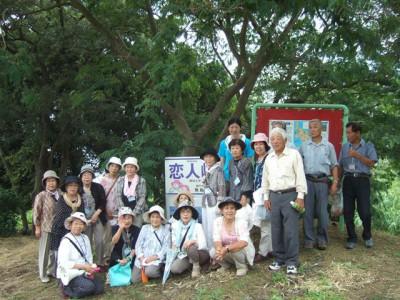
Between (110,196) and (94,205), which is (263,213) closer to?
(110,196)

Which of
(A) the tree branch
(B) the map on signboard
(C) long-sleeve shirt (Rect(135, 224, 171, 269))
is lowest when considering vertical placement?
(C) long-sleeve shirt (Rect(135, 224, 171, 269))

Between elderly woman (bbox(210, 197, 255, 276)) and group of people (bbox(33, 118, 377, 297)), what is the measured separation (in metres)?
0.01

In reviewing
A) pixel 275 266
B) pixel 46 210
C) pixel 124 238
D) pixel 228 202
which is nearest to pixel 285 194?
pixel 228 202

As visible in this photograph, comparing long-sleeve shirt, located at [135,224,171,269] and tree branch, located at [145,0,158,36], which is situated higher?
tree branch, located at [145,0,158,36]

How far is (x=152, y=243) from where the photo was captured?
5.89 metres

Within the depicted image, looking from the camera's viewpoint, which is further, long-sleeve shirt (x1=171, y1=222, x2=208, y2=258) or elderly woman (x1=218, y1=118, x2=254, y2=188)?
elderly woman (x1=218, y1=118, x2=254, y2=188)

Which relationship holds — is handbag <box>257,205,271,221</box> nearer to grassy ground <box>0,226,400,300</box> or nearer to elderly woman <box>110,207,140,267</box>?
grassy ground <box>0,226,400,300</box>

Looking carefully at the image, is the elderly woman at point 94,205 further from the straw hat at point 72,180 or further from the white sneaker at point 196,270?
the white sneaker at point 196,270

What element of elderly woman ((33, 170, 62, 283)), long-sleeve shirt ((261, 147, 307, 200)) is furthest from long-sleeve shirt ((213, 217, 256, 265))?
elderly woman ((33, 170, 62, 283))

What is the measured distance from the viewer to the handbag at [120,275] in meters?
5.82

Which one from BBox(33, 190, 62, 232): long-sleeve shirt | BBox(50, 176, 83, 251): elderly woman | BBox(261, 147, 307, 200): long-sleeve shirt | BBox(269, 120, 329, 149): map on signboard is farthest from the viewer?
BBox(269, 120, 329, 149): map on signboard

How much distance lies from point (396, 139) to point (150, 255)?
3.90 m

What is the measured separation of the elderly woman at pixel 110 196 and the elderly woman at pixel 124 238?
100 mm

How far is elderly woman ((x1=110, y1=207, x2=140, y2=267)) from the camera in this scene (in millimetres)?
5965
